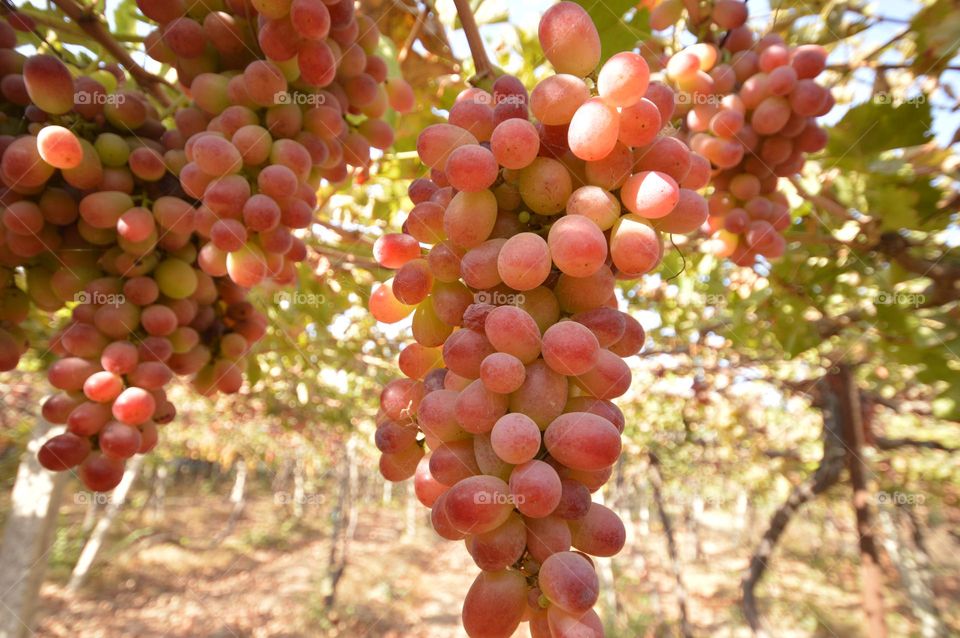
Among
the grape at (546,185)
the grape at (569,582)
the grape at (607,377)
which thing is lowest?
the grape at (569,582)

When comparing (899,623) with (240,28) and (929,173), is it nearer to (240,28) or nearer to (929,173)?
(929,173)

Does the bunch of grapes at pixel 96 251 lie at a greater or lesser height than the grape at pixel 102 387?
greater

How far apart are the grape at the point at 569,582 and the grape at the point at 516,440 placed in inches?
3.9

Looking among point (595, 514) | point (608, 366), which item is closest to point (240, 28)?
point (608, 366)

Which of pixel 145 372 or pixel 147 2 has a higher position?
pixel 147 2

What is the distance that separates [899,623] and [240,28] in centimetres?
1380

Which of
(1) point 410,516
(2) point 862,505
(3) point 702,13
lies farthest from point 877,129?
(1) point 410,516

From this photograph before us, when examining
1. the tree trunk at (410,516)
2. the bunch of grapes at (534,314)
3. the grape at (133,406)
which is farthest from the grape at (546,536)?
the tree trunk at (410,516)

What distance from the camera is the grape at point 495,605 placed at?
51cm

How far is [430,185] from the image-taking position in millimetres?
749

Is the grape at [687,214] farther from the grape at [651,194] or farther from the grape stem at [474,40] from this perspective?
the grape stem at [474,40]

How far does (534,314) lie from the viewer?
2.07 ft

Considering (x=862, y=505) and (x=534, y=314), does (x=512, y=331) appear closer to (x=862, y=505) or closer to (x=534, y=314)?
(x=534, y=314)

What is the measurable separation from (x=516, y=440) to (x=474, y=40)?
2.17 ft
